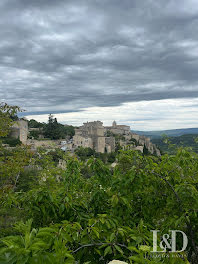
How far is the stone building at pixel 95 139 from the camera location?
63.5 meters

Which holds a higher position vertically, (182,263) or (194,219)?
(182,263)

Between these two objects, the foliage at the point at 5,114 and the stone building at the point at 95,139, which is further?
the stone building at the point at 95,139

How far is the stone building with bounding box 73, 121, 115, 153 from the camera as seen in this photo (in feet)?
208

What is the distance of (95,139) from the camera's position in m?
67.0

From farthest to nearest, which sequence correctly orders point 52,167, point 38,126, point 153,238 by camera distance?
point 38,126, point 52,167, point 153,238

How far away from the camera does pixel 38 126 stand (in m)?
76.7

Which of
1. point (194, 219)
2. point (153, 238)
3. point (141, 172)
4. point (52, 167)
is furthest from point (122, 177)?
point (52, 167)

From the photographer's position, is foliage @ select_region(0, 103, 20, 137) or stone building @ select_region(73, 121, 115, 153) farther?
stone building @ select_region(73, 121, 115, 153)

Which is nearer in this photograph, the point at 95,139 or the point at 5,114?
the point at 5,114

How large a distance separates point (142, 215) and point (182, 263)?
1.89 m

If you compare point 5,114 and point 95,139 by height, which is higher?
point 5,114

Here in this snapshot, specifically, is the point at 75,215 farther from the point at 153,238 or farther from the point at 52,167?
the point at 52,167

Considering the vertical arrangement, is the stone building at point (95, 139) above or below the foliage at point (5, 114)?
below

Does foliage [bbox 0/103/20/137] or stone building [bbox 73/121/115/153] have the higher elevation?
foliage [bbox 0/103/20/137]
